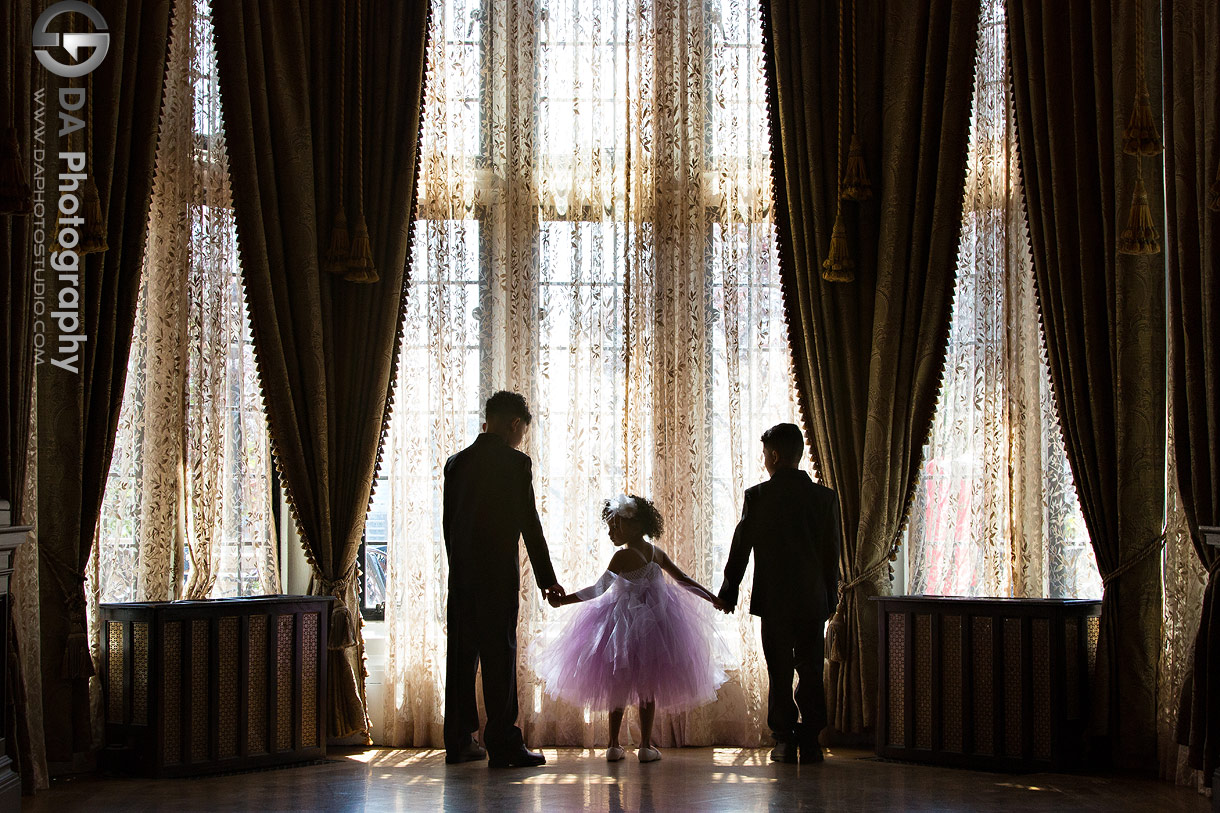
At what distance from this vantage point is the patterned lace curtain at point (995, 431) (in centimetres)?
518

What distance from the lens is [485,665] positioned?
4.78m

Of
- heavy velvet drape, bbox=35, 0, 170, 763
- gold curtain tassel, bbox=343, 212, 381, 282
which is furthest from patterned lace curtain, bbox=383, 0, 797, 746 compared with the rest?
heavy velvet drape, bbox=35, 0, 170, 763

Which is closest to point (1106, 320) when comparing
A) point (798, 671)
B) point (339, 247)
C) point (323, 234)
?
point (798, 671)

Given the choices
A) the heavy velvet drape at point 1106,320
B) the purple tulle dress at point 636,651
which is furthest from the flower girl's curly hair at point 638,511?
the heavy velvet drape at point 1106,320

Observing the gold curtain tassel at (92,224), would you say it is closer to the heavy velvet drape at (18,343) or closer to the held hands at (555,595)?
the heavy velvet drape at (18,343)

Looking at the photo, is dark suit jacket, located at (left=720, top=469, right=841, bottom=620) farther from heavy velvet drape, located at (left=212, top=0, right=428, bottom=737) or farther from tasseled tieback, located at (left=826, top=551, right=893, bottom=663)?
heavy velvet drape, located at (left=212, top=0, right=428, bottom=737)

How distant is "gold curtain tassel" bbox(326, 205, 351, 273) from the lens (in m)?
5.26

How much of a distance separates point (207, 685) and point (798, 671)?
7.93ft

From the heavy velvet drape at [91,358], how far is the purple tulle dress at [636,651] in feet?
6.49

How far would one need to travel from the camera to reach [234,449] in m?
5.24

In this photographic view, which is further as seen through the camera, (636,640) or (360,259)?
(360,259)

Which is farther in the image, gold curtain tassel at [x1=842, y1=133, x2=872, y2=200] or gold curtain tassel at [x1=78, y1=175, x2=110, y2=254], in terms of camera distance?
gold curtain tassel at [x1=842, y1=133, x2=872, y2=200]

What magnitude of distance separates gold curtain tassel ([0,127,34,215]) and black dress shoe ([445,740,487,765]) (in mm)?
2717

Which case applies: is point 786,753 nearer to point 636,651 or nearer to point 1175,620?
point 636,651
